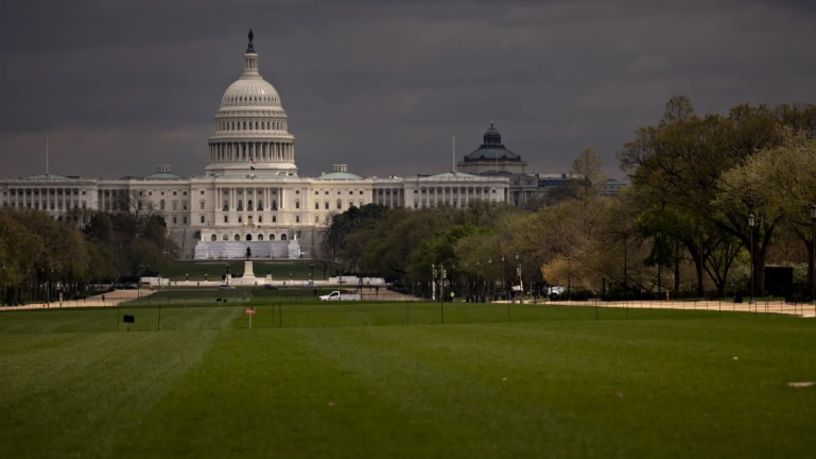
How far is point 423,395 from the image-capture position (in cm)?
2522

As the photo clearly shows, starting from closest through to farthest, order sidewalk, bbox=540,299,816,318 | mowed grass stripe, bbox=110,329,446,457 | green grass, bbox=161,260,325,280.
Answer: mowed grass stripe, bbox=110,329,446,457, sidewalk, bbox=540,299,816,318, green grass, bbox=161,260,325,280

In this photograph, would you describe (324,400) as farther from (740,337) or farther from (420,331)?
(420,331)

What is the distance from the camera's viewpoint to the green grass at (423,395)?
19.9 metres

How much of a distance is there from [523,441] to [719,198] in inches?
2196

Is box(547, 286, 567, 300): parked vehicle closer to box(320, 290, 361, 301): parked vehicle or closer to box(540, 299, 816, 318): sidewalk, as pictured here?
box(320, 290, 361, 301): parked vehicle

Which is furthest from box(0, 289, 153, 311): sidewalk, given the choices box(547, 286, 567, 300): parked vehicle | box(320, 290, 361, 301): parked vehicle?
box(547, 286, 567, 300): parked vehicle

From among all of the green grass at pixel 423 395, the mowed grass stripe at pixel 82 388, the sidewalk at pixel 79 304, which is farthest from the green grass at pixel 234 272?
the green grass at pixel 423 395

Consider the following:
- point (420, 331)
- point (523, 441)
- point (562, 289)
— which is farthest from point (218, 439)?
point (562, 289)

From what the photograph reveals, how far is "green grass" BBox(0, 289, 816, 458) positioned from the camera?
65.4 ft

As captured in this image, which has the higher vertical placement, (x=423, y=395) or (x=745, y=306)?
(x=745, y=306)

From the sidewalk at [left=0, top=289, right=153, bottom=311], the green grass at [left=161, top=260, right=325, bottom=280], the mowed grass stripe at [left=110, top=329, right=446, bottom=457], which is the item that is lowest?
the mowed grass stripe at [left=110, top=329, right=446, bottom=457]

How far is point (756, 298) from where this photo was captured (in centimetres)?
7175

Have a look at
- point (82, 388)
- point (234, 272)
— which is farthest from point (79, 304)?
point (234, 272)

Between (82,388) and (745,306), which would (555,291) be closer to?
(745,306)
